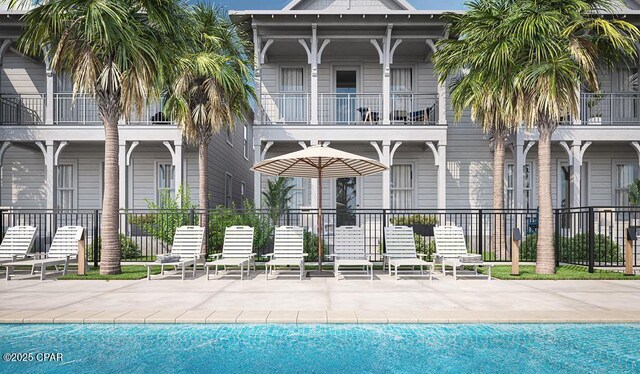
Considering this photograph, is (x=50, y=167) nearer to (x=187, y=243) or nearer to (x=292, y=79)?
(x=187, y=243)

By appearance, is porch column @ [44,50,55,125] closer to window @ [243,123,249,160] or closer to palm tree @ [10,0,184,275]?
palm tree @ [10,0,184,275]

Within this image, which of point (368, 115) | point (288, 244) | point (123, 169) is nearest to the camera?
point (288, 244)

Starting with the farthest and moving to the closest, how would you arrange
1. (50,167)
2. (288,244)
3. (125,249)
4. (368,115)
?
1. (368,115)
2. (50,167)
3. (125,249)
4. (288,244)

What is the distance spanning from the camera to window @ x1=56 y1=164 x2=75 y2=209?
53.3ft

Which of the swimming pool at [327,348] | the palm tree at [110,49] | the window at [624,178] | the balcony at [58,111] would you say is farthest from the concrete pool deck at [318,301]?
the window at [624,178]

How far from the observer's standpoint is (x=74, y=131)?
1455cm

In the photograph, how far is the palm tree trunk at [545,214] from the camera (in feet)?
29.6

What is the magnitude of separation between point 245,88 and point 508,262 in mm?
8754

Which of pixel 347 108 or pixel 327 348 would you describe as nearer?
pixel 327 348

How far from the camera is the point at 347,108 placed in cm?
1589

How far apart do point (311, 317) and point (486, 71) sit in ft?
23.9

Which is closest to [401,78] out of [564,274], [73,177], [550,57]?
[550,57]

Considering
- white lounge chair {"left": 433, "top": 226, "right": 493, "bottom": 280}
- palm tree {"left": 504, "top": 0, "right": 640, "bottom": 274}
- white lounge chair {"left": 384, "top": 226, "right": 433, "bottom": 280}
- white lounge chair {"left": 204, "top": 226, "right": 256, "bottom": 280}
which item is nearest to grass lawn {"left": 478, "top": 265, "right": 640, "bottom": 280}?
palm tree {"left": 504, "top": 0, "right": 640, "bottom": 274}

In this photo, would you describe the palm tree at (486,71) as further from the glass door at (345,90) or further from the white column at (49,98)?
the white column at (49,98)
